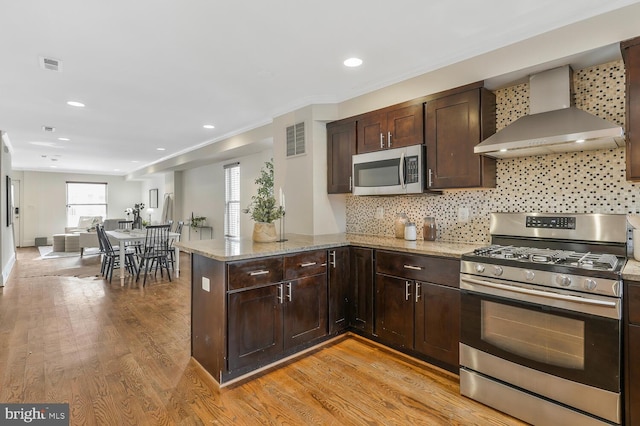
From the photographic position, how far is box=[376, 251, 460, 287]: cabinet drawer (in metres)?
2.55

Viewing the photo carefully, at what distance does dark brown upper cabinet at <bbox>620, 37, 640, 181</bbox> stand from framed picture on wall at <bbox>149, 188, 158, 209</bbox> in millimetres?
12033

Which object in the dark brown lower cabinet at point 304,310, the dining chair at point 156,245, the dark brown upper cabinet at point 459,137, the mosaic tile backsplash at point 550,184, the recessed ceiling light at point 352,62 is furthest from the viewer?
the dining chair at point 156,245

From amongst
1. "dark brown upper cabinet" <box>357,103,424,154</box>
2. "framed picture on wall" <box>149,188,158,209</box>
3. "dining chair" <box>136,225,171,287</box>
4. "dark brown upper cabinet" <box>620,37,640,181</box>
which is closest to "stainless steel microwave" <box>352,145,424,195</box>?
"dark brown upper cabinet" <box>357,103,424,154</box>

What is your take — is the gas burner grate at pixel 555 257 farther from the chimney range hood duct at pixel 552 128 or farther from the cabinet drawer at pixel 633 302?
the chimney range hood duct at pixel 552 128

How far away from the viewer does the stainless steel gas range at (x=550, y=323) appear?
182 centimetres

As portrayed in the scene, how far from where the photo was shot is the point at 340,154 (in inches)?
152

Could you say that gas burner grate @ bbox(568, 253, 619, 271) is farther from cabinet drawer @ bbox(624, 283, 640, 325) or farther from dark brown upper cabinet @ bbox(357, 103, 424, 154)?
dark brown upper cabinet @ bbox(357, 103, 424, 154)

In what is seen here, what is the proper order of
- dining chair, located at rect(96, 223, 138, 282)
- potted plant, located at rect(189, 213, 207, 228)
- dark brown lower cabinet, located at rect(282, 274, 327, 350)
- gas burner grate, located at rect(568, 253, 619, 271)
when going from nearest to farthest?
gas burner grate, located at rect(568, 253, 619, 271) → dark brown lower cabinet, located at rect(282, 274, 327, 350) → dining chair, located at rect(96, 223, 138, 282) → potted plant, located at rect(189, 213, 207, 228)

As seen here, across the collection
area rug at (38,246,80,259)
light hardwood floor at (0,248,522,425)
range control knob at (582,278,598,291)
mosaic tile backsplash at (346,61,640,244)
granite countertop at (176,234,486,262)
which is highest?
mosaic tile backsplash at (346,61,640,244)

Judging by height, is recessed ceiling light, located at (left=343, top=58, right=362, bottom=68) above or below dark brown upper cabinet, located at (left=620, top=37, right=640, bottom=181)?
above

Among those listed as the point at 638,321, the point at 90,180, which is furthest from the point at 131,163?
the point at 638,321

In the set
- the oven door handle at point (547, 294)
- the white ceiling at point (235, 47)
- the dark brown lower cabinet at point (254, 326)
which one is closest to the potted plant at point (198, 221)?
the white ceiling at point (235, 47)

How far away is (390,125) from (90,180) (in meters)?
12.5

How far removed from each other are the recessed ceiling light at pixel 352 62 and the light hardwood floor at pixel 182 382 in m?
2.59
